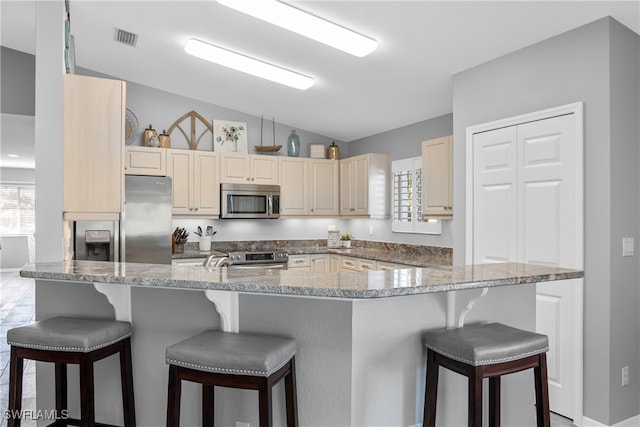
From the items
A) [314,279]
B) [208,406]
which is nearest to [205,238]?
[208,406]

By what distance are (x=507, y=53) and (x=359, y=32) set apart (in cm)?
112

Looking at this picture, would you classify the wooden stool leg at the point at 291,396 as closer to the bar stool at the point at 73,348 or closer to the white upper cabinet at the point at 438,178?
the bar stool at the point at 73,348

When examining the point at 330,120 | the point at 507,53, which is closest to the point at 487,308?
A: the point at 507,53

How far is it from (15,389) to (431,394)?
186 centimetres

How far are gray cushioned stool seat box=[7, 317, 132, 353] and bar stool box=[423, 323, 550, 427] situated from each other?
4.79 ft

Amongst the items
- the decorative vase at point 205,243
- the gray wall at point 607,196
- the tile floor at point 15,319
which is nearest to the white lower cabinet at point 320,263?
the decorative vase at point 205,243

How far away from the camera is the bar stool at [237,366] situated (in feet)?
5.16

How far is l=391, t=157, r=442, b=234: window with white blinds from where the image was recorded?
5020mm

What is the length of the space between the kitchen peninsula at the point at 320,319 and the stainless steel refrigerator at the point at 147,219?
7.01 feet

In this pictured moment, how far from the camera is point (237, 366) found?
158cm

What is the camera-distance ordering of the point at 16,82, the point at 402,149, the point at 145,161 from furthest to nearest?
the point at 402,149, the point at 145,161, the point at 16,82

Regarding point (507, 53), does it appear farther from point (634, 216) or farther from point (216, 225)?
point (216, 225)

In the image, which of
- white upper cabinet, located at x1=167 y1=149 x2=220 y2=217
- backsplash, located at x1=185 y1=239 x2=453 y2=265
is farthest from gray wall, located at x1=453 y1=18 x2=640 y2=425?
white upper cabinet, located at x1=167 y1=149 x2=220 y2=217

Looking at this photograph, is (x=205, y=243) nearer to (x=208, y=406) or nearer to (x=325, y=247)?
(x=325, y=247)
